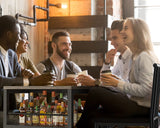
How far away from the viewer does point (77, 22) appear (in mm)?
6074

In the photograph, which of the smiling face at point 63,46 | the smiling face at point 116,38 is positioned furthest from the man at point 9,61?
the smiling face at point 116,38

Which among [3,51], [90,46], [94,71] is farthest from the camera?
[90,46]

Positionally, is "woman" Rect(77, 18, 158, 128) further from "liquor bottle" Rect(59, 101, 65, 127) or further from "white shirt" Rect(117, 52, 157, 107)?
"liquor bottle" Rect(59, 101, 65, 127)

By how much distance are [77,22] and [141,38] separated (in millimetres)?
3146

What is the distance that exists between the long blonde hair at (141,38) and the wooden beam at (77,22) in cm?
297

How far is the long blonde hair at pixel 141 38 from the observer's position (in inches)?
117

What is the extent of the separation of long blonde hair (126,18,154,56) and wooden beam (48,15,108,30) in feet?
9.75

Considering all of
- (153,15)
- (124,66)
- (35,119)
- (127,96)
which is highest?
(153,15)

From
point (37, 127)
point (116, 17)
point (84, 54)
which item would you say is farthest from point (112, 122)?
point (116, 17)

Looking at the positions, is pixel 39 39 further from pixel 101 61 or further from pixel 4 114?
pixel 4 114

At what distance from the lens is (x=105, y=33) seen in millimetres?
6094

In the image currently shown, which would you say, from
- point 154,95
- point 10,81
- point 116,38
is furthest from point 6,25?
point 116,38

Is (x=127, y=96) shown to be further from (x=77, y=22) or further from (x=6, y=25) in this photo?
(x=77, y=22)

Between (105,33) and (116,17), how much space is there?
0.53 metres
